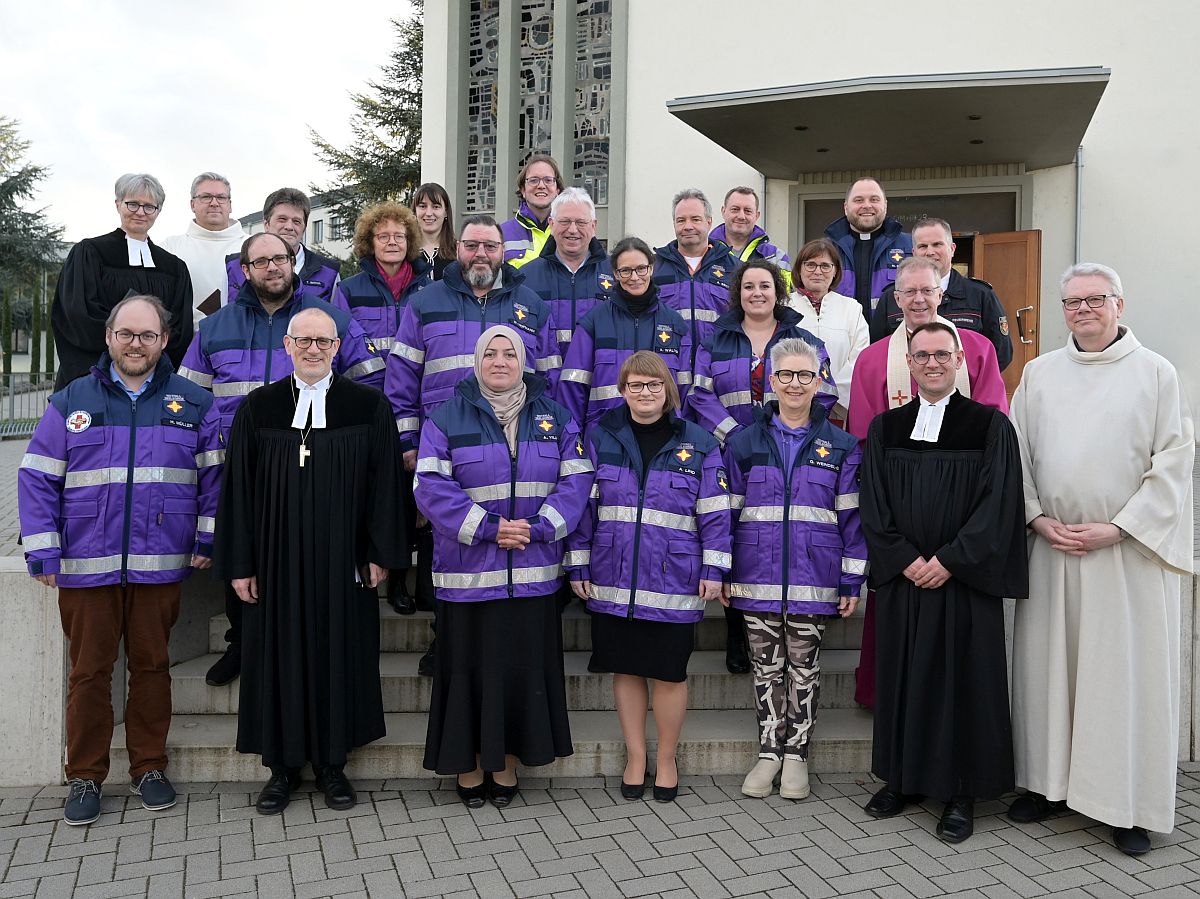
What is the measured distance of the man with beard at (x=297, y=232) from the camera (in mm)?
5754

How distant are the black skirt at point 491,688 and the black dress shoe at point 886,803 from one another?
1388 mm

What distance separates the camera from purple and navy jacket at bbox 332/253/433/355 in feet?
18.6

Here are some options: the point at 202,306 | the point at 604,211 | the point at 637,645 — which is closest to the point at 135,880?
the point at 637,645

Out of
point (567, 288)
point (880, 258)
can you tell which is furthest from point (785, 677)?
point (880, 258)

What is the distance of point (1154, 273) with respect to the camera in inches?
482

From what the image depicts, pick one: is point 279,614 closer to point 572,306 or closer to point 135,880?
point 135,880

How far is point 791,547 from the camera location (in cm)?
448

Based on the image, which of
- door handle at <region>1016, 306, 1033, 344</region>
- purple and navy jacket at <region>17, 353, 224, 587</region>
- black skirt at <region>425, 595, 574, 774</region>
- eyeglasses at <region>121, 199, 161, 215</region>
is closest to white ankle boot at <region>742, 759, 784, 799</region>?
black skirt at <region>425, 595, 574, 774</region>

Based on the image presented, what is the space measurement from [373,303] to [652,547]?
7.70 ft

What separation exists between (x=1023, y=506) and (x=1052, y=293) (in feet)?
30.3

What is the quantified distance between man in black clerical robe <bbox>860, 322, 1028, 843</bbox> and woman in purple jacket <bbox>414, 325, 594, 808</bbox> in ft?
4.59

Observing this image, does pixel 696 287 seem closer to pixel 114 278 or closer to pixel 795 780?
pixel 795 780

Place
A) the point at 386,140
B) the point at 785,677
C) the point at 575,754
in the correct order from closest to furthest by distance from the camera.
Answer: the point at 785,677 < the point at 575,754 < the point at 386,140

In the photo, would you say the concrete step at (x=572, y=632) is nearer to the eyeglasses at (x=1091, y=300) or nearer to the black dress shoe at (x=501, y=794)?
the black dress shoe at (x=501, y=794)
